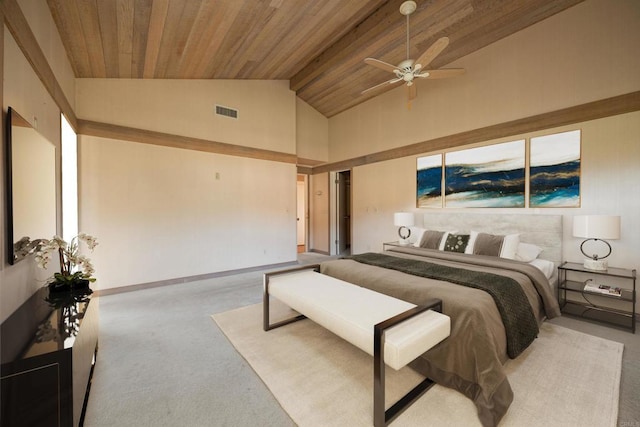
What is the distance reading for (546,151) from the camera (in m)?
3.42

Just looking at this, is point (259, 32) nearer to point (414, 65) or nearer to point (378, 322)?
point (414, 65)

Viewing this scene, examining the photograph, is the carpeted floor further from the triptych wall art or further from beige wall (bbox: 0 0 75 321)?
the triptych wall art

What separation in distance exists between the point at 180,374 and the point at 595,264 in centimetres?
434

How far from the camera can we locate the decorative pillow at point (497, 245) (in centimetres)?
328

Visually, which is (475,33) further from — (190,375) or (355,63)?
(190,375)

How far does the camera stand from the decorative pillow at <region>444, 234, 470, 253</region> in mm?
3652

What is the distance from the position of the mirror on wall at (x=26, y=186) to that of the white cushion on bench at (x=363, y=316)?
1.88 meters

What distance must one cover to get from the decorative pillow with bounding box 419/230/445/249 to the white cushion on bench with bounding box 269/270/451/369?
7.05ft

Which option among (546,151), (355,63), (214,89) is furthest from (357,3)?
(546,151)

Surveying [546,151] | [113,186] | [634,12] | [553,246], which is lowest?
[553,246]

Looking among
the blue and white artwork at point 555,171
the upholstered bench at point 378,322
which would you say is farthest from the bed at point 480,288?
the blue and white artwork at point 555,171

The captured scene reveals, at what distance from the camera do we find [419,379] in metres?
1.94

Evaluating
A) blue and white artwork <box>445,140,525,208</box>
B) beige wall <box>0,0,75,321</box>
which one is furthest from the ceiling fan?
beige wall <box>0,0,75,321</box>

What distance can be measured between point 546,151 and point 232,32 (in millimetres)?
4510
